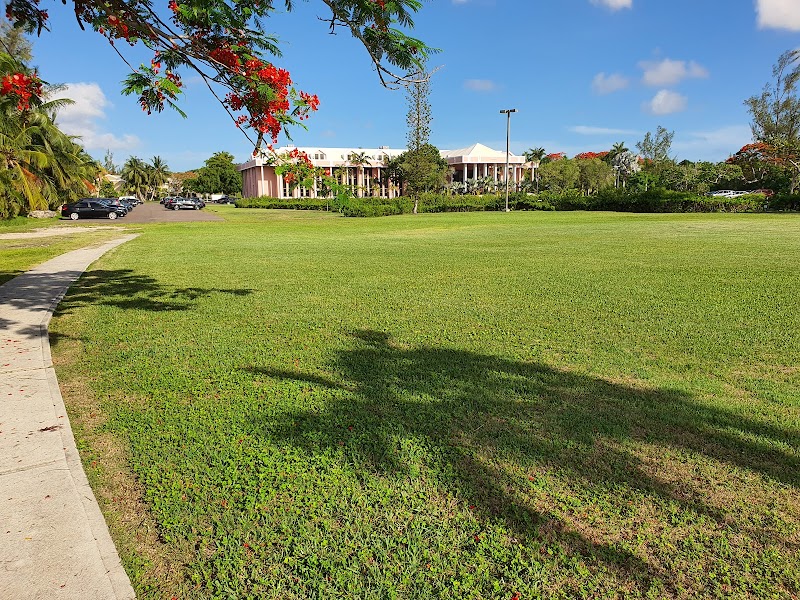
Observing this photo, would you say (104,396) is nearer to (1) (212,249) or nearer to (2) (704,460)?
(2) (704,460)

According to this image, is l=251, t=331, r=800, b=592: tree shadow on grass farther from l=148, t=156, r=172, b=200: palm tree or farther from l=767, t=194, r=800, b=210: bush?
l=148, t=156, r=172, b=200: palm tree

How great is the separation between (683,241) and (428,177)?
3797 centimetres

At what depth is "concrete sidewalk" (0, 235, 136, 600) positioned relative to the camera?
90.0 inches

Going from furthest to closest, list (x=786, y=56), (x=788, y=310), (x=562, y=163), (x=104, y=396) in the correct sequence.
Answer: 1. (x=562, y=163)
2. (x=786, y=56)
3. (x=788, y=310)
4. (x=104, y=396)

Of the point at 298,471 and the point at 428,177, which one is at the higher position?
the point at 428,177

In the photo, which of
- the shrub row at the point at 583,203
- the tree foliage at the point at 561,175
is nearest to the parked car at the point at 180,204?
the shrub row at the point at 583,203

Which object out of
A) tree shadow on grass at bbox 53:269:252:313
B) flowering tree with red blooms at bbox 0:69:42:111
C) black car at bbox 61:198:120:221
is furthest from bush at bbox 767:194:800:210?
black car at bbox 61:198:120:221

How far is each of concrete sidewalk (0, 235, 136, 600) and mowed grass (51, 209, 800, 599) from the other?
110 mm

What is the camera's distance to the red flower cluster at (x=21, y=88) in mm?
5801

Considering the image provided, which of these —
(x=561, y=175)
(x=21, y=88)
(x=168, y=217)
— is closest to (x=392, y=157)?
(x=561, y=175)

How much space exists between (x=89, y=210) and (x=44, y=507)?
3988 centimetres

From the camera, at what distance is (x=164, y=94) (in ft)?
18.6

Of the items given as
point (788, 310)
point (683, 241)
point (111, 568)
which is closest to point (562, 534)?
point (111, 568)

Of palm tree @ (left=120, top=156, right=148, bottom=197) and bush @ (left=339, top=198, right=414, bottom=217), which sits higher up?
palm tree @ (left=120, top=156, right=148, bottom=197)
